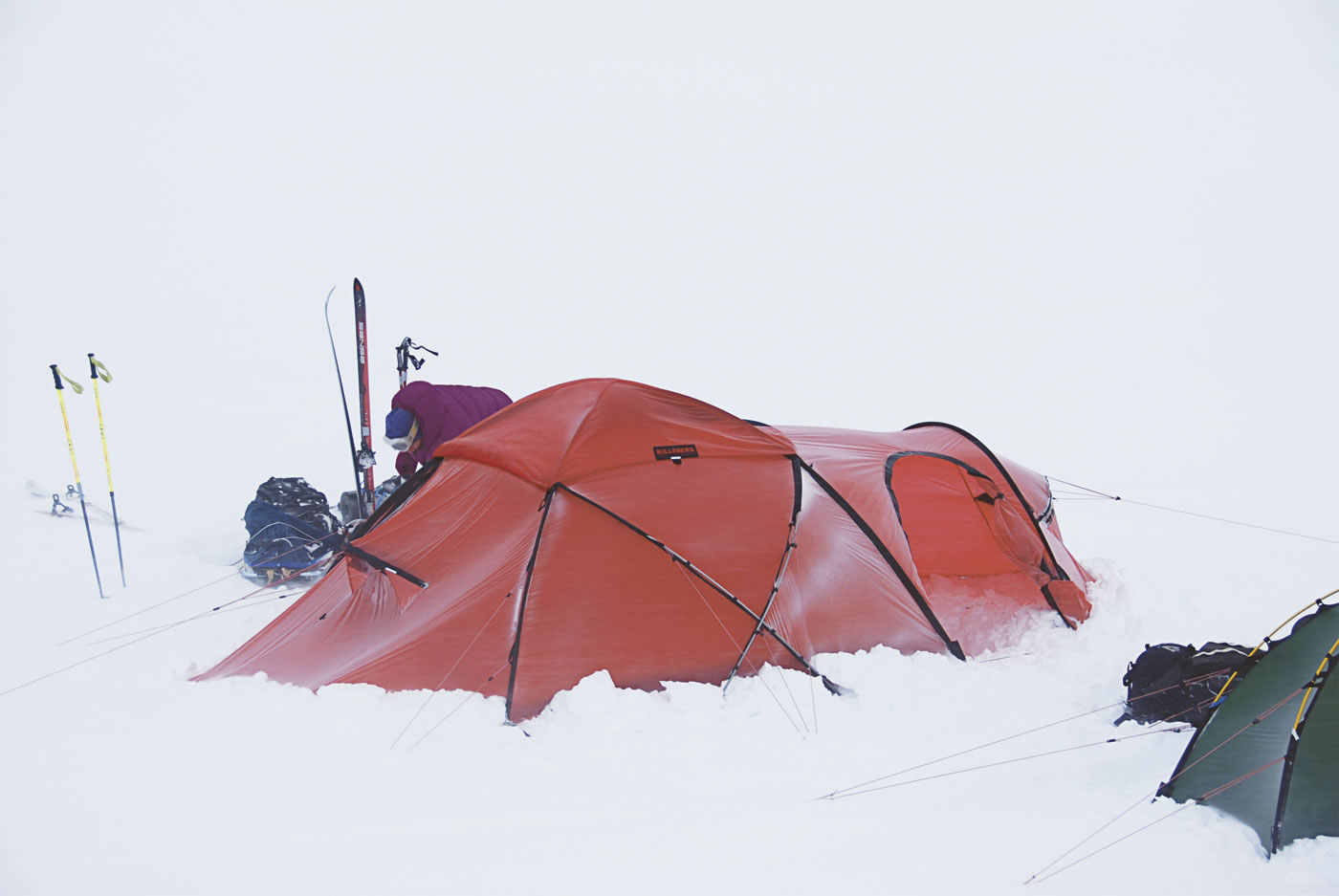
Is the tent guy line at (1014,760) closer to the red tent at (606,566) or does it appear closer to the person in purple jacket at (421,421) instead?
the red tent at (606,566)

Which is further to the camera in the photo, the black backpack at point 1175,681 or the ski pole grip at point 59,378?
the ski pole grip at point 59,378

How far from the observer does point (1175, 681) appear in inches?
141

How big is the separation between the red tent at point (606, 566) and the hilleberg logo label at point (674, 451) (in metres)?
0.01

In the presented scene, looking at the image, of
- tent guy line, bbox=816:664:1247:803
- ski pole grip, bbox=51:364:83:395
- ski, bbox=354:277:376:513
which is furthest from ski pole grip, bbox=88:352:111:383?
tent guy line, bbox=816:664:1247:803

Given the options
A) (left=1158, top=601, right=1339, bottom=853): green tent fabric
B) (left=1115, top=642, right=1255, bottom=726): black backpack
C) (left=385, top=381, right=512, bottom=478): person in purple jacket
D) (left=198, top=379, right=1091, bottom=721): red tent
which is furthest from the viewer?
(left=385, top=381, right=512, bottom=478): person in purple jacket

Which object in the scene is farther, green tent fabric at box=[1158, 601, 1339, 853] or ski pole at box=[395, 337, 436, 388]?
ski pole at box=[395, 337, 436, 388]

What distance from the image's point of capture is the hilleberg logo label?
13.9 feet

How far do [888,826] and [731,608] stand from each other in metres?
1.37

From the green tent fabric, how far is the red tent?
1360 mm

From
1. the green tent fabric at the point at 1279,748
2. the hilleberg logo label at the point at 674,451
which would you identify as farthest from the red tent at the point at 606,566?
the green tent fabric at the point at 1279,748

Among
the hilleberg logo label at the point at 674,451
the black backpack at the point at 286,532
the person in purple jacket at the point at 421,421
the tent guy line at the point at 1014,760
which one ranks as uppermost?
the hilleberg logo label at the point at 674,451

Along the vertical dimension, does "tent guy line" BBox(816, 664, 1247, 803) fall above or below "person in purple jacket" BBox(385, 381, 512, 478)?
below

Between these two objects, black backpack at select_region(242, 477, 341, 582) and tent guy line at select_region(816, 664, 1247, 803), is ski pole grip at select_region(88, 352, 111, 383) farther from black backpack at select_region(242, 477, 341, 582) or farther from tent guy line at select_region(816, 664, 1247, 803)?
tent guy line at select_region(816, 664, 1247, 803)

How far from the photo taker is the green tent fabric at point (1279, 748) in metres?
2.66
